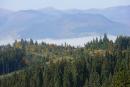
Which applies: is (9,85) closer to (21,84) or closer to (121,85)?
(21,84)

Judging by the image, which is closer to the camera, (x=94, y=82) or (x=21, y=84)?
(x=94, y=82)

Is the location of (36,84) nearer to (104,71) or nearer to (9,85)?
(9,85)

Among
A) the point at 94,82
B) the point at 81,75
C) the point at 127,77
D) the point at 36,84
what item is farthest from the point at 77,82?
the point at 127,77

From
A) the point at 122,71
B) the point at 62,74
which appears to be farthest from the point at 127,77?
the point at 62,74

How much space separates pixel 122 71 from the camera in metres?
61.3

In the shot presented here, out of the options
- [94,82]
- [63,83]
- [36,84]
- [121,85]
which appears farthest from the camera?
[36,84]

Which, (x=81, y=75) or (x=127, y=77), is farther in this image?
(x=81, y=75)

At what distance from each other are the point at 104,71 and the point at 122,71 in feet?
437

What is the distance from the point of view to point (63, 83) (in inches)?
7323

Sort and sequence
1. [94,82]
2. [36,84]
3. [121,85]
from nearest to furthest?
[121,85] → [94,82] → [36,84]

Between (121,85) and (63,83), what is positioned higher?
(121,85)

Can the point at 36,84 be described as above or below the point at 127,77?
below

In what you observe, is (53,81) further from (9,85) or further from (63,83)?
(9,85)

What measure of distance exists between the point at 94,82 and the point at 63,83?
30.6 m
